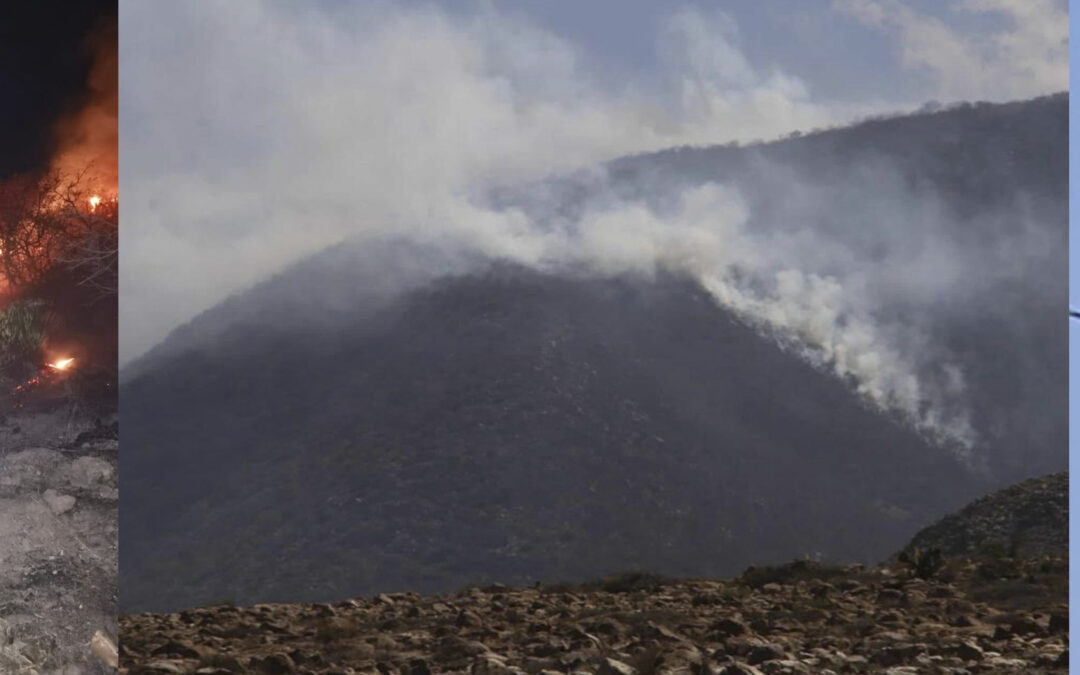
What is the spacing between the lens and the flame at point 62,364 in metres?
4.33

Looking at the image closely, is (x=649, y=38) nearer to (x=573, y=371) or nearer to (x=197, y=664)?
(x=573, y=371)

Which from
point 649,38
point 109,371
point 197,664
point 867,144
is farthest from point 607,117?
point 197,664

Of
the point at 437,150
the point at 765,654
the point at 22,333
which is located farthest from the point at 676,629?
the point at 437,150

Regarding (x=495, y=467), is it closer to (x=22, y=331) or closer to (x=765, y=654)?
(x=765, y=654)

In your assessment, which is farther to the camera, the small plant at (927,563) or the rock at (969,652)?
the small plant at (927,563)

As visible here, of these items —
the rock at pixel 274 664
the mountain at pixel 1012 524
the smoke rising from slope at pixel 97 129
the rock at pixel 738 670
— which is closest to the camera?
the rock at pixel 738 670

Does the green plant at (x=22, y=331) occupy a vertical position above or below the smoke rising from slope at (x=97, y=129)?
below

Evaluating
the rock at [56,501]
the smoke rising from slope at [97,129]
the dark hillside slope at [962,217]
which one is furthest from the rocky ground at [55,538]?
the dark hillside slope at [962,217]

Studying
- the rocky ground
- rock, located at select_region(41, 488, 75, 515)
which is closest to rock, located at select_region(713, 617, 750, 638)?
the rocky ground

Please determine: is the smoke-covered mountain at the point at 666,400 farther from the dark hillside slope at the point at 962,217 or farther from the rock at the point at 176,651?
the rock at the point at 176,651

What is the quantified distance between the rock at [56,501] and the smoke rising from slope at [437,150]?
5.15 ft

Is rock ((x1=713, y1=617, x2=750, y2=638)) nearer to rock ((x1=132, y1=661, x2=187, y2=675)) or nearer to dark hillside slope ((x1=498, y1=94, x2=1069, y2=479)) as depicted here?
rock ((x1=132, y1=661, x2=187, y2=675))

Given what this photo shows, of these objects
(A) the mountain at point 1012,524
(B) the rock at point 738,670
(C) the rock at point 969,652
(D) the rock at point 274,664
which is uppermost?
(A) the mountain at point 1012,524

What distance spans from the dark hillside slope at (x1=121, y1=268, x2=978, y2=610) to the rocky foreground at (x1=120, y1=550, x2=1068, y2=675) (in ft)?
0.81
